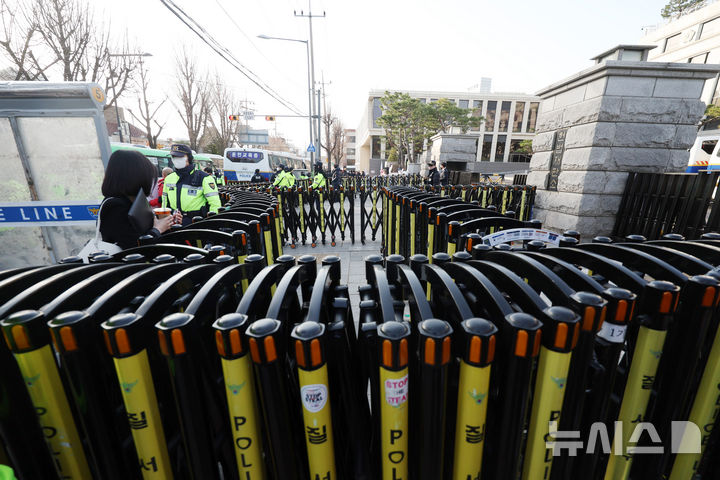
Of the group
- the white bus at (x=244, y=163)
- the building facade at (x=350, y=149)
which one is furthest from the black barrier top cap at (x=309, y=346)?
the building facade at (x=350, y=149)

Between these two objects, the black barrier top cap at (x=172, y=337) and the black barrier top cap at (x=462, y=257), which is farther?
the black barrier top cap at (x=462, y=257)

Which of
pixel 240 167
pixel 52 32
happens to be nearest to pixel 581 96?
pixel 52 32

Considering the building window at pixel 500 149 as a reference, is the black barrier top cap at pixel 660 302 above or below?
below

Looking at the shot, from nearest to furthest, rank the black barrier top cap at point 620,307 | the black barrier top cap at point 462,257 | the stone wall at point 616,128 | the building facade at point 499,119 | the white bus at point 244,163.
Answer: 1. the black barrier top cap at point 620,307
2. the black barrier top cap at point 462,257
3. the stone wall at point 616,128
4. the white bus at point 244,163
5. the building facade at point 499,119

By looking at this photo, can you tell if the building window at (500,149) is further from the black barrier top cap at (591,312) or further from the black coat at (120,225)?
the black barrier top cap at (591,312)

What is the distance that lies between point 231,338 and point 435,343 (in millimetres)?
611

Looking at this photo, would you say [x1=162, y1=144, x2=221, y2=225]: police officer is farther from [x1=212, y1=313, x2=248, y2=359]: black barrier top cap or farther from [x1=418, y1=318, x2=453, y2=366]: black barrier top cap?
[x1=418, y1=318, x2=453, y2=366]: black barrier top cap

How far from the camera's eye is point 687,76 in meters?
4.59

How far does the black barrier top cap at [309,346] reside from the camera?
36.2 inches

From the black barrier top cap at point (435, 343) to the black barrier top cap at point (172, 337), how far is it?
0.72 metres

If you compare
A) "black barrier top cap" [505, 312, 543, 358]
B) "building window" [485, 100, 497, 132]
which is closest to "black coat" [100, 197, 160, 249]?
"black barrier top cap" [505, 312, 543, 358]

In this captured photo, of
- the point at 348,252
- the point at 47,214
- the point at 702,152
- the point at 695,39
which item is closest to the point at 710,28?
the point at 695,39

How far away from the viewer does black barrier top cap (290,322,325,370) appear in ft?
3.01

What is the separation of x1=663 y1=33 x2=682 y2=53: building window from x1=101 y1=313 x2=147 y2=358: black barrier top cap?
48192 millimetres
